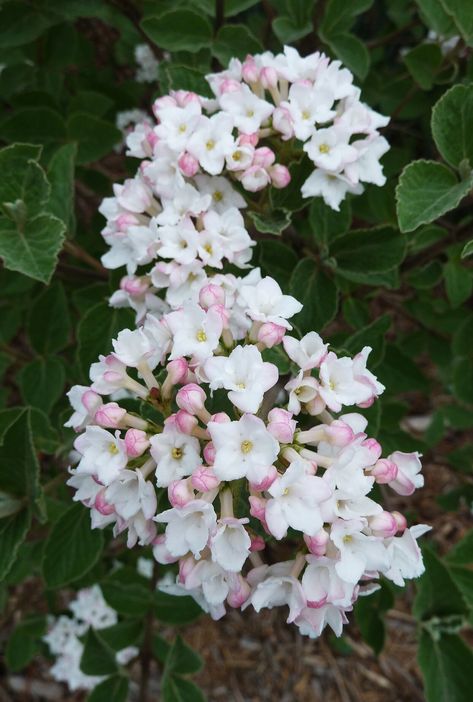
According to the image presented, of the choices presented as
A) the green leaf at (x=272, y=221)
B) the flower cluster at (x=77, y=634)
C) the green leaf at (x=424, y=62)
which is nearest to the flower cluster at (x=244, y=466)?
the green leaf at (x=272, y=221)

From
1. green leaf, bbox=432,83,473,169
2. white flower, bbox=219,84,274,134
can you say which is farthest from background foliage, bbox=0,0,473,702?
white flower, bbox=219,84,274,134

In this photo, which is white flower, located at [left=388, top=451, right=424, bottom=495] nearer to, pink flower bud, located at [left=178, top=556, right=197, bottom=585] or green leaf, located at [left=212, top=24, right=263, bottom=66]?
pink flower bud, located at [left=178, top=556, right=197, bottom=585]

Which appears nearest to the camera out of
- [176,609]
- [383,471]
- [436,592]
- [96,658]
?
[383,471]

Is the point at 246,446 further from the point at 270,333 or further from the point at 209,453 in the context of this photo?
the point at 270,333

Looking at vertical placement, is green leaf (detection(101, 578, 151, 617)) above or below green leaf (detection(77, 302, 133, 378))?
below

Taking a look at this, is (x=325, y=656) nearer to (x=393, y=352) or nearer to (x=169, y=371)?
(x=393, y=352)

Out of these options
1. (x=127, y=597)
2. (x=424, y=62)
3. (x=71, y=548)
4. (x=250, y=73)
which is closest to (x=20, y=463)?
(x=71, y=548)

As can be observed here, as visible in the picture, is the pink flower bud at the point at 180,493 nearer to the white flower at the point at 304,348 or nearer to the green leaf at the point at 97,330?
the white flower at the point at 304,348
